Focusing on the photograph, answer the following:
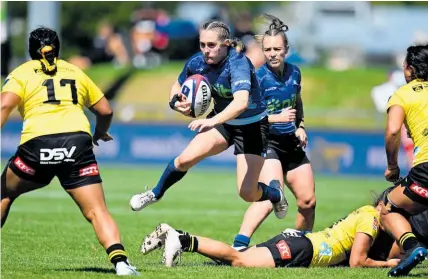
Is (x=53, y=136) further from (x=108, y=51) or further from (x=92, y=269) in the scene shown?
(x=108, y=51)

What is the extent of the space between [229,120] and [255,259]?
127 centimetres

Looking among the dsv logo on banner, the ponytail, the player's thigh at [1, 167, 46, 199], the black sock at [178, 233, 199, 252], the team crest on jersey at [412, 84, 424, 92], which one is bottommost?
the black sock at [178, 233, 199, 252]

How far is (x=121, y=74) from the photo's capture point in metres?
30.0

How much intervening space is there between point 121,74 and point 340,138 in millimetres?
9147

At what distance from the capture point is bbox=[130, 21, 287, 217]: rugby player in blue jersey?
9.32 m

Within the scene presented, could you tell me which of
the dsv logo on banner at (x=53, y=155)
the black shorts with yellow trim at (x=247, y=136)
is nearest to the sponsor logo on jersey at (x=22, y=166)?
the dsv logo on banner at (x=53, y=155)

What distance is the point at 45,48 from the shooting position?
27.6 feet

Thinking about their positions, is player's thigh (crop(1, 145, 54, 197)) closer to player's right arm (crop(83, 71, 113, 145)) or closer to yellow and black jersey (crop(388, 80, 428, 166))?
player's right arm (crop(83, 71, 113, 145))

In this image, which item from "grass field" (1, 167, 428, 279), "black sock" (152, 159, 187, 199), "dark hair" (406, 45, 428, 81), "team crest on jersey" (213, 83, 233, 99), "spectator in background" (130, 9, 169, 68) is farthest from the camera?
"spectator in background" (130, 9, 169, 68)

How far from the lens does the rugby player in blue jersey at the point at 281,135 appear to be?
10.2m

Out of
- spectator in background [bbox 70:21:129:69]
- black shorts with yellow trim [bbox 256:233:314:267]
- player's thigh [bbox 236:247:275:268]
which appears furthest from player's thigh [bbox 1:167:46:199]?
spectator in background [bbox 70:21:129:69]

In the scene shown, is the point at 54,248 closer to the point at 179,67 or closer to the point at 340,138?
the point at 340,138

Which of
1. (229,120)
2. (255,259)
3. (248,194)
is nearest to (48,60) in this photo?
(229,120)

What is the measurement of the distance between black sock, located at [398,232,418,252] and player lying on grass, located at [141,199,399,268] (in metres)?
0.52
